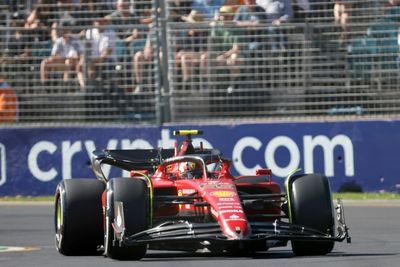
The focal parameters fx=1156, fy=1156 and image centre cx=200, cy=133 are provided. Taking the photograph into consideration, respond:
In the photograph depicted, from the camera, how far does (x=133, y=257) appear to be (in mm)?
9500

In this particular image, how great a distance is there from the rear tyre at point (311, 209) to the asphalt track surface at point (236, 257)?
140 mm

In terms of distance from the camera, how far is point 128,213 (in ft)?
30.8

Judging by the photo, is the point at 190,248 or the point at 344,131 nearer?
the point at 190,248

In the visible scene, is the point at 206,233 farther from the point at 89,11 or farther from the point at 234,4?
the point at 89,11

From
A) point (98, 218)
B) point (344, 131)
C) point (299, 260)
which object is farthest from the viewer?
point (344, 131)

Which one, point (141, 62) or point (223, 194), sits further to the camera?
point (141, 62)

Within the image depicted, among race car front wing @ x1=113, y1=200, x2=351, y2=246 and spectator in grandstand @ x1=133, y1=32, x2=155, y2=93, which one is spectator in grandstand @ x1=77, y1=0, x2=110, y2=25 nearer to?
spectator in grandstand @ x1=133, y1=32, x2=155, y2=93

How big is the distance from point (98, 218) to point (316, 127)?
25.3 ft

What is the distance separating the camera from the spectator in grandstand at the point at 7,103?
1848 centimetres

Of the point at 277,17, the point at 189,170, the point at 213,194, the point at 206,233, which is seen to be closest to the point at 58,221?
the point at 189,170

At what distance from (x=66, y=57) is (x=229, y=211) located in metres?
9.51

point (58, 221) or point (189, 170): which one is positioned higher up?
point (189, 170)

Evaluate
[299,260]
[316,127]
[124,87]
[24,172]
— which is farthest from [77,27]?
[299,260]

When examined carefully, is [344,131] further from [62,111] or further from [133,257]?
[133,257]
